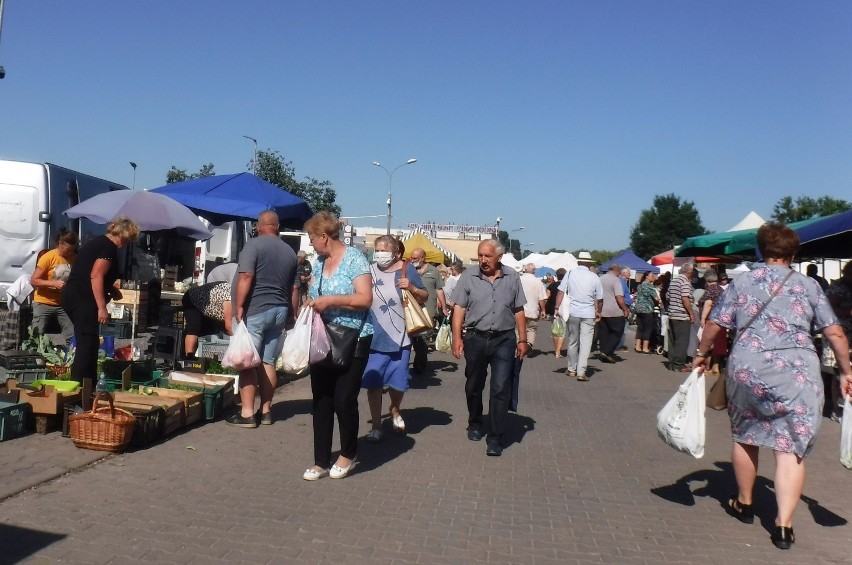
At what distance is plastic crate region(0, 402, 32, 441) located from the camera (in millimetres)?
6473

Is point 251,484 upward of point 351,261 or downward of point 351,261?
downward

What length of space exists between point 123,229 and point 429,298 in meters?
6.60

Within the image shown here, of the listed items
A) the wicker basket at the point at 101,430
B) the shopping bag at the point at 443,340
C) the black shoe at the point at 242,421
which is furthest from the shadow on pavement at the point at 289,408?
the shopping bag at the point at 443,340

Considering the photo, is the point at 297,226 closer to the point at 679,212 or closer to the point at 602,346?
the point at 602,346

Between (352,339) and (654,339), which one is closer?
(352,339)

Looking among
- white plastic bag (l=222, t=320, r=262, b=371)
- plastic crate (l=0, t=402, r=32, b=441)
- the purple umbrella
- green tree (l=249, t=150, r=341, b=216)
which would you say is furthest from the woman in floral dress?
green tree (l=249, t=150, r=341, b=216)

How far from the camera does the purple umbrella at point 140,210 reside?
33.8 ft

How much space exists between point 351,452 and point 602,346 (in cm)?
1106

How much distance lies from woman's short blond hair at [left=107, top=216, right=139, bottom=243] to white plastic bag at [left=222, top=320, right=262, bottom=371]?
4.97 feet

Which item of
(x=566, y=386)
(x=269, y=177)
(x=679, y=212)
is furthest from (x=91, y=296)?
(x=679, y=212)

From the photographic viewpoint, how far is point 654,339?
19625 millimetres

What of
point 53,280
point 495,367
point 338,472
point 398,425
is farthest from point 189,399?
point 53,280

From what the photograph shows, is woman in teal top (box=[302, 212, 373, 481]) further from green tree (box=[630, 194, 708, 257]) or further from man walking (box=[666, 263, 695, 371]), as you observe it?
green tree (box=[630, 194, 708, 257])

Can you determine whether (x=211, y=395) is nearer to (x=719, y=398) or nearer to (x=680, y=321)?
(x=719, y=398)
